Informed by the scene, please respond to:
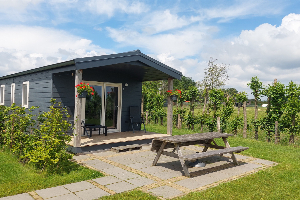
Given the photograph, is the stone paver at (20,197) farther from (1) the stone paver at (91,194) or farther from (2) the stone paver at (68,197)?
(1) the stone paver at (91,194)

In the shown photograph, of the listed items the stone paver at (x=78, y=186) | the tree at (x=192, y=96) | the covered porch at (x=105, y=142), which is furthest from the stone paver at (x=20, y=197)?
the tree at (x=192, y=96)

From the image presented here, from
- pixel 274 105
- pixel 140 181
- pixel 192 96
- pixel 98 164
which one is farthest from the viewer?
pixel 192 96

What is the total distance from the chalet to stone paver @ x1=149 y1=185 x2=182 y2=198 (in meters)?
3.02

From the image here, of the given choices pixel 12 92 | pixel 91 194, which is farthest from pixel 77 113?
pixel 12 92

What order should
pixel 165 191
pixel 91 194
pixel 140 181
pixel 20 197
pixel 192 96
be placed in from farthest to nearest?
pixel 192 96
pixel 140 181
pixel 165 191
pixel 91 194
pixel 20 197

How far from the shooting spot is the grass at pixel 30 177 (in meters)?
3.85

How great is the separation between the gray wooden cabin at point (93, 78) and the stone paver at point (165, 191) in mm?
3356

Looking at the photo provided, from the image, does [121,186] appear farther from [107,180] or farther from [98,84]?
[98,84]

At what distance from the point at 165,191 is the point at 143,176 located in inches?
33.2

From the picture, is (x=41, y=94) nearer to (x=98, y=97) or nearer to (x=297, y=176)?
(x=98, y=97)

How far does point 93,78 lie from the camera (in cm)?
836

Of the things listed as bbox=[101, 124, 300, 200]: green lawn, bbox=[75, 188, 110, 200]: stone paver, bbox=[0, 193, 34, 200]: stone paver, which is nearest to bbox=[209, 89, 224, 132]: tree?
bbox=[101, 124, 300, 200]: green lawn

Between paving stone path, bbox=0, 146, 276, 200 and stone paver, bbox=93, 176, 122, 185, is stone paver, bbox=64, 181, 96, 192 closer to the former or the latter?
paving stone path, bbox=0, 146, 276, 200

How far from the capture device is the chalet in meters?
6.90
